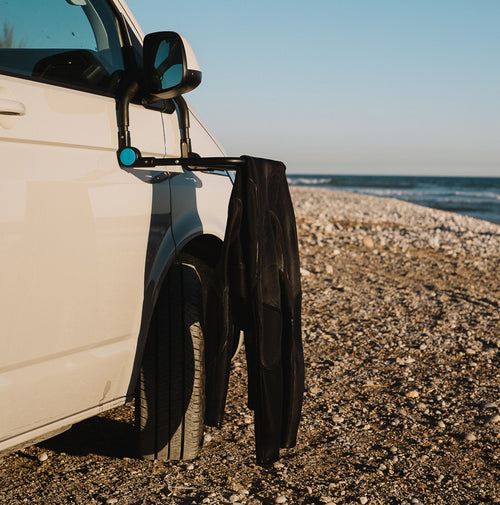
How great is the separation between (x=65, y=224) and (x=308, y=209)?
15.2m

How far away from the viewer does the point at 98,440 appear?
309 cm

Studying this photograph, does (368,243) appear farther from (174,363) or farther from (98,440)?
(174,363)

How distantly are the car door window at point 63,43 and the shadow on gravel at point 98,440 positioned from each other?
1622mm

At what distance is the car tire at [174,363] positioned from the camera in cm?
263

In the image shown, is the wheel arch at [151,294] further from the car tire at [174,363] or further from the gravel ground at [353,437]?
the gravel ground at [353,437]

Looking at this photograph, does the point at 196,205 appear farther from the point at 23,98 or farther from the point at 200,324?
the point at 23,98

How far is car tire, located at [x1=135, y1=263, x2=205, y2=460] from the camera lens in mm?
2629

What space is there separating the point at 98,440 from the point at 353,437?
1.31m

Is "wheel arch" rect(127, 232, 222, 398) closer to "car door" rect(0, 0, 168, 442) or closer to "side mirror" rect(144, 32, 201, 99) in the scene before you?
"car door" rect(0, 0, 168, 442)

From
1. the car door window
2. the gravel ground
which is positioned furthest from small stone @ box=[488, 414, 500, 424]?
the car door window

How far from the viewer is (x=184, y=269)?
2.71 metres

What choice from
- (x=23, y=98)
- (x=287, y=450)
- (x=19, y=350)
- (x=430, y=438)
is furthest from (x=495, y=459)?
(x=23, y=98)

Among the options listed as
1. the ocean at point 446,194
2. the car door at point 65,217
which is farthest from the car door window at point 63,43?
the ocean at point 446,194

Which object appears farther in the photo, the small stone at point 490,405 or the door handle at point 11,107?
the small stone at point 490,405
